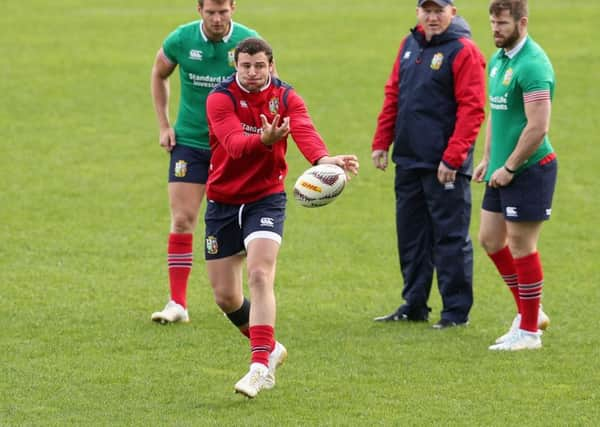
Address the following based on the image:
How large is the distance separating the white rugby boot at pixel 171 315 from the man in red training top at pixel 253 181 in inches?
55.6

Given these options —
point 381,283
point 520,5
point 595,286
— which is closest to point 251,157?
point 520,5

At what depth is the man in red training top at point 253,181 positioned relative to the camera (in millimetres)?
7316

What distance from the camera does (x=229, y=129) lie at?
7.42 metres

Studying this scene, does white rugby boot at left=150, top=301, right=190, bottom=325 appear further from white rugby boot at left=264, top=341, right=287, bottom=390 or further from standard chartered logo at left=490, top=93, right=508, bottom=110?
standard chartered logo at left=490, top=93, right=508, bottom=110

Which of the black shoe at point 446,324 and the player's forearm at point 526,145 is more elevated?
the player's forearm at point 526,145

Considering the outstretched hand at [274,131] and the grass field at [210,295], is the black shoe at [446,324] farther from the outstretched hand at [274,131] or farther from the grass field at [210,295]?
the outstretched hand at [274,131]

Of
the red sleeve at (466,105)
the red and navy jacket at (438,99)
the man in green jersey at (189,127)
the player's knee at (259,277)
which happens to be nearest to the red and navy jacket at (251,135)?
the player's knee at (259,277)

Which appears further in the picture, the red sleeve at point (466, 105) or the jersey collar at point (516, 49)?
the red sleeve at point (466, 105)

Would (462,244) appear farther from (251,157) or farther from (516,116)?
(251,157)

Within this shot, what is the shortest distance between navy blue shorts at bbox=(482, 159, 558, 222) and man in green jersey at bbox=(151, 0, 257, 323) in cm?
228

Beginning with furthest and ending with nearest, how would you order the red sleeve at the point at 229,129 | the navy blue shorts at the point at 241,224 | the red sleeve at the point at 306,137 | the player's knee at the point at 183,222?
the player's knee at the point at 183,222, the navy blue shorts at the point at 241,224, the red sleeve at the point at 306,137, the red sleeve at the point at 229,129

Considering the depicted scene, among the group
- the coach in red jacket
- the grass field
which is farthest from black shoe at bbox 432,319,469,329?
the grass field

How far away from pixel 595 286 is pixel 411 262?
6.46 feet

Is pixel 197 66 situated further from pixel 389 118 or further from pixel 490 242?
pixel 490 242
